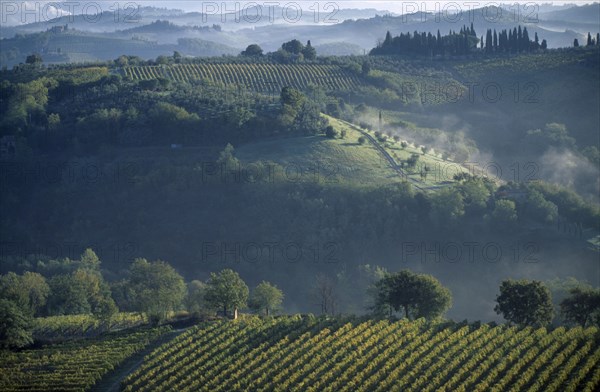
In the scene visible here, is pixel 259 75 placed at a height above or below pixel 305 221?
above

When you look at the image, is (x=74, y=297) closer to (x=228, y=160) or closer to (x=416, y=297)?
(x=416, y=297)

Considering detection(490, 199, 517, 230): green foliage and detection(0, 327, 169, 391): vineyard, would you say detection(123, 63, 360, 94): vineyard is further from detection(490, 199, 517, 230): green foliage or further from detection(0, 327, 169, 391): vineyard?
detection(0, 327, 169, 391): vineyard

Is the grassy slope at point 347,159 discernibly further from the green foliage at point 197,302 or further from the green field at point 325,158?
the green foliage at point 197,302

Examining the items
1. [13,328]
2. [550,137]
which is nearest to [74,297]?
[13,328]

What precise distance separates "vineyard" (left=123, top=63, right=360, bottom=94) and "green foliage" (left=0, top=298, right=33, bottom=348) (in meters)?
62.1

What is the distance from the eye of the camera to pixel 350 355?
44.1m

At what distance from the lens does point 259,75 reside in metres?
117

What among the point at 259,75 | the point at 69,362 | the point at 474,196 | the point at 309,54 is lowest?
the point at 69,362

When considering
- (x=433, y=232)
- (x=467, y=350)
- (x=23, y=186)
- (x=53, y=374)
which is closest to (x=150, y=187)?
(x=23, y=186)

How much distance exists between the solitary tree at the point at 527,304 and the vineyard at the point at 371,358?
3706 mm

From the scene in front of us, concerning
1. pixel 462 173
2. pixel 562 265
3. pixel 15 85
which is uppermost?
pixel 15 85

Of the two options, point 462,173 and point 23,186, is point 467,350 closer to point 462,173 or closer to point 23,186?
point 462,173

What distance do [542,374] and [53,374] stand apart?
25294 mm

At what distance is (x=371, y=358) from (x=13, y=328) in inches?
872
